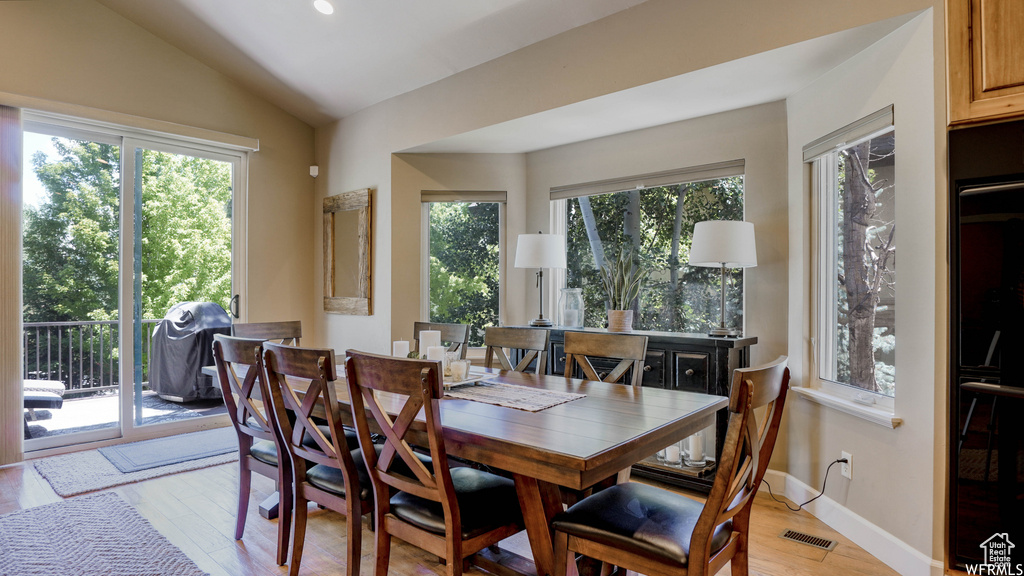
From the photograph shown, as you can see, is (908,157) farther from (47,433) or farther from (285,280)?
(47,433)

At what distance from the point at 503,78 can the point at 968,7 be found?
240 cm

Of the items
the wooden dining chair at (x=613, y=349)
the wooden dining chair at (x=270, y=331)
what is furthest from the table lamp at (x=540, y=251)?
the wooden dining chair at (x=270, y=331)

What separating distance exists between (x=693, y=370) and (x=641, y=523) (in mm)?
1708

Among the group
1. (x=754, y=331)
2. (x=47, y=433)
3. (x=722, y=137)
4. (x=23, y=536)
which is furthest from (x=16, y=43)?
(x=754, y=331)

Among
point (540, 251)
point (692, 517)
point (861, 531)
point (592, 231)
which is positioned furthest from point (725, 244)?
point (692, 517)

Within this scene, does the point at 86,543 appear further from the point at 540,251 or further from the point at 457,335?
the point at 540,251

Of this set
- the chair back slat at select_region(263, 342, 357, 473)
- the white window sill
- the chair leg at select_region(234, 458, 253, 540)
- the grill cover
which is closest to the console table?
the white window sill

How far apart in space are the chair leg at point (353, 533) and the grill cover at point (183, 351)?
2979 mm

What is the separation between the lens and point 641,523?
1555 millimetres

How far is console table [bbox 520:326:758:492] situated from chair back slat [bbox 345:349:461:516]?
6.16 ft

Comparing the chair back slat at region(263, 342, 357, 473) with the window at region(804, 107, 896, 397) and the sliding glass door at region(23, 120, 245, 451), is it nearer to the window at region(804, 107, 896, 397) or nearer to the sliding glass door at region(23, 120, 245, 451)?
the window at region(804, 107, 896, 397)

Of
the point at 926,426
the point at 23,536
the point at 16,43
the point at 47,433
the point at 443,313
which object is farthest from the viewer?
the point at 443,313

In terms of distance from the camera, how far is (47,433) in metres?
3.82

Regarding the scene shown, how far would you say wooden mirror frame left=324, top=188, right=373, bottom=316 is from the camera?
4609mm
